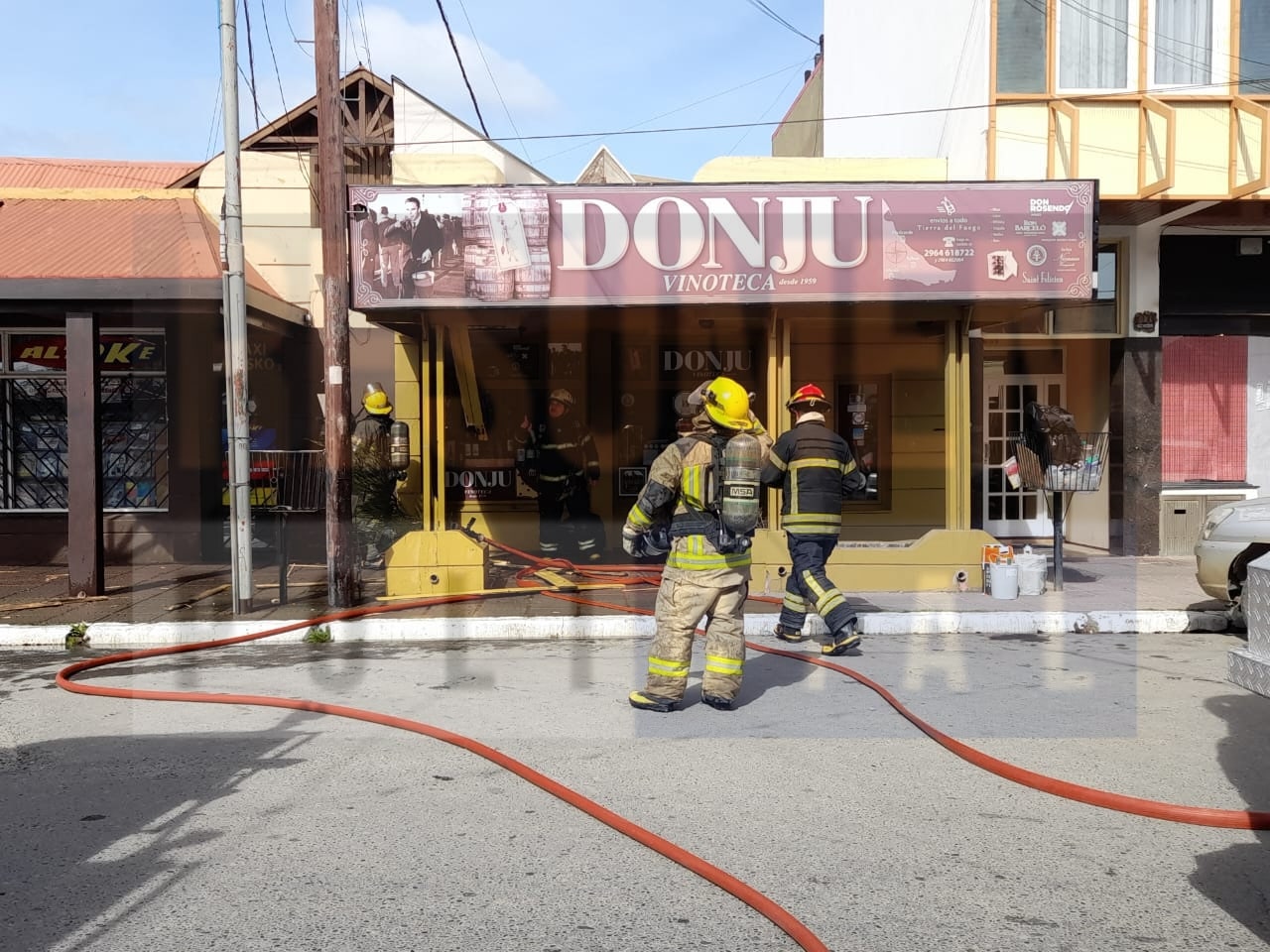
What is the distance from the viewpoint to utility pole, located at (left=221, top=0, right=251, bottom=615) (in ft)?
29.5

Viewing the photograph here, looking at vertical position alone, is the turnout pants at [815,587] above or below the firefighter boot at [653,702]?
above

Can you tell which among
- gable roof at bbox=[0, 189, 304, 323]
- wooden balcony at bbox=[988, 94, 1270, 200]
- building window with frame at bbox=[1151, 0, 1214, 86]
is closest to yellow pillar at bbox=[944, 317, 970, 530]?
wooden balcony at bbox=[988, 94, 1270, 200]

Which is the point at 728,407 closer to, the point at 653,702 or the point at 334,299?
the point at 653,702

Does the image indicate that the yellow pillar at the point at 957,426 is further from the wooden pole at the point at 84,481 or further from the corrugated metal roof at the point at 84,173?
the corrugated metal roof at the point at 84,173

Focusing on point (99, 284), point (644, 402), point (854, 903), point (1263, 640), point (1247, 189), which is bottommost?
point (854, 903)

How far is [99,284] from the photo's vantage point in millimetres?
10758

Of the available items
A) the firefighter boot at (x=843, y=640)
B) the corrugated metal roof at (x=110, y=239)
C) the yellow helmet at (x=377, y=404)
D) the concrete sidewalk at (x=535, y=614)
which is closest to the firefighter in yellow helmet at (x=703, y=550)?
the firefighter boot at (x=843, y=640)

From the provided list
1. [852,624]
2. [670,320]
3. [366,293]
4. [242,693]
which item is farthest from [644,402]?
[242,693]

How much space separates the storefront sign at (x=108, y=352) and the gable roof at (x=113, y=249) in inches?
52.5

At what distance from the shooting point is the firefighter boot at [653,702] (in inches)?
246

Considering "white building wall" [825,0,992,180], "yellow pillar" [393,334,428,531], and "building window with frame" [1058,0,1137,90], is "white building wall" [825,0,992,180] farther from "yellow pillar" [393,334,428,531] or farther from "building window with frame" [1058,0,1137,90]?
"yellow pillar" [393,334,428,531]

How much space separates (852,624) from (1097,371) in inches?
303

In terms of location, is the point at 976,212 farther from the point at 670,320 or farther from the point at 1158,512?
the point at 1158,512

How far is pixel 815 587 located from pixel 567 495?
556 centimetres
